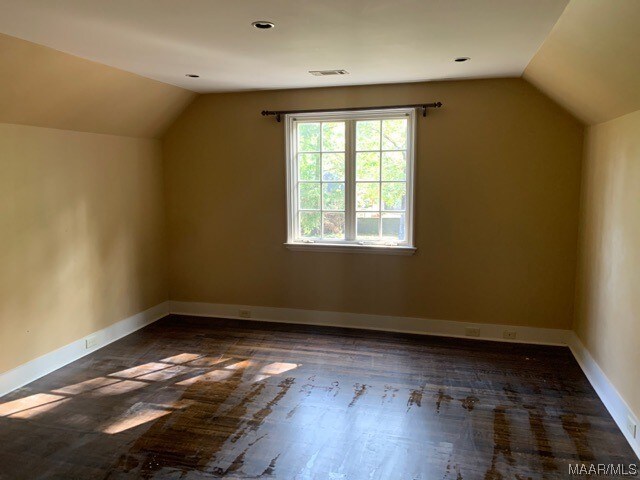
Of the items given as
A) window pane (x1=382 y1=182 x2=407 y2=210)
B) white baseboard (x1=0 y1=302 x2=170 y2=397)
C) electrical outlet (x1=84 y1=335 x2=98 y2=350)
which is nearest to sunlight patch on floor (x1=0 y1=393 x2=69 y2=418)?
white baseboard (x1=0 y1=302 x2=170 y2=397)

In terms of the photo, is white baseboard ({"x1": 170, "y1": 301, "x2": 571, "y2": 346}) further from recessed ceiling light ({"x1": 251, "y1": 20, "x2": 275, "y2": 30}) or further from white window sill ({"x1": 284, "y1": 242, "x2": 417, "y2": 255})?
recessed ceiling light ({"x1": 251, "y1": 20, "x2": 275, "y2": 30})

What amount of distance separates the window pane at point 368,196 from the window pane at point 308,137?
1.98 ft

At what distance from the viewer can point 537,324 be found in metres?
4.24

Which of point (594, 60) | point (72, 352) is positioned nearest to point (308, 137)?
point (594, 60)

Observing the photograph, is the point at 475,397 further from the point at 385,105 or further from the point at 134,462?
the point at 385,105

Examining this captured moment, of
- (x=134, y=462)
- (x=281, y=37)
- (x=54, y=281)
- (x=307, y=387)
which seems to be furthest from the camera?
(x=54, y=281)

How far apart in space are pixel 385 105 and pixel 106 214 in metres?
2.82

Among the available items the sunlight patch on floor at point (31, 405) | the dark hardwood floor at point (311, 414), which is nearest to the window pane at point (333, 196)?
the dark hardwood floor at point (311, 414)

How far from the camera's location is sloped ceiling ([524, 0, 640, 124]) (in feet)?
6.57

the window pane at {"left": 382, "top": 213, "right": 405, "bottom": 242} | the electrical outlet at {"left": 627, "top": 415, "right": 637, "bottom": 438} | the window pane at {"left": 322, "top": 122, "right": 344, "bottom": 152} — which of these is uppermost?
the window pane at {"left": 322, "top": 122, "right": 344, "bottom": 152}

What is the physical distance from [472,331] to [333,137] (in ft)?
7.63

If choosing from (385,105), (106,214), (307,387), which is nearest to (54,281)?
(106,214)

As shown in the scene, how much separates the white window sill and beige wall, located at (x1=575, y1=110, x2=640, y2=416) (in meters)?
1.50

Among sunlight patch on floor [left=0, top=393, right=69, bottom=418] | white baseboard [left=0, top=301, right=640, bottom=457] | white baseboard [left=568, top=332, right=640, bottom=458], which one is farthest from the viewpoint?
white baseboard [left=0, top=301, right=640, bottom=457]
